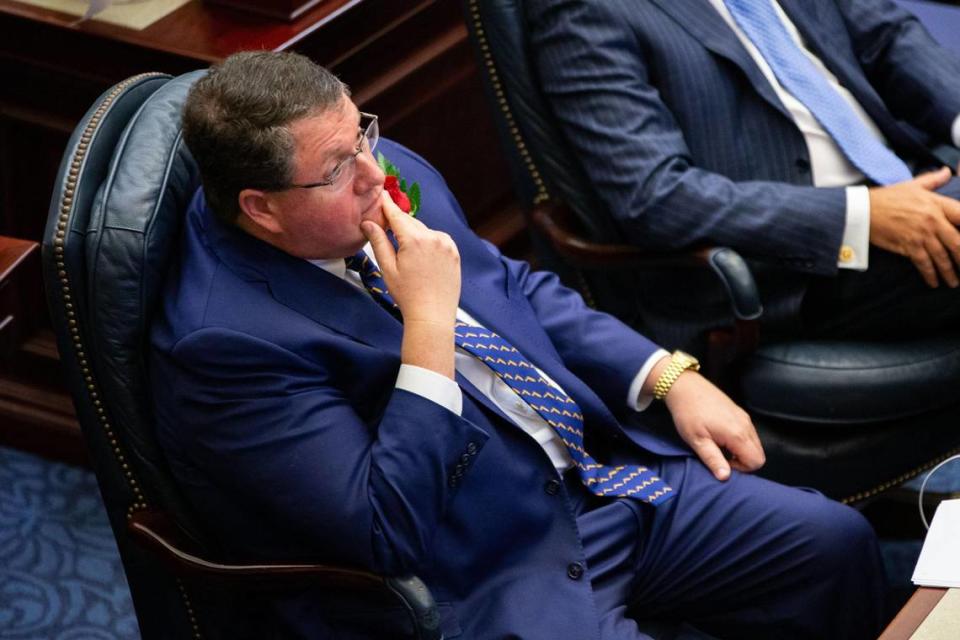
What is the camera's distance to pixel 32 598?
2.47 metres

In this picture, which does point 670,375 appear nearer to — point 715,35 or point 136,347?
point 715,35

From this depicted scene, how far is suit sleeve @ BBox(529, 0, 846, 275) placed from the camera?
227 centimetres

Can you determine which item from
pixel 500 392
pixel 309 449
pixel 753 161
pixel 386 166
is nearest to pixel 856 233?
pixel 753 161

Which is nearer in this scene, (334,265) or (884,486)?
(334,265)

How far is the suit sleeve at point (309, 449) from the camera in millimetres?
1646

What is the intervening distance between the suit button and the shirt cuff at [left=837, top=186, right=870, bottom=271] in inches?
28.2

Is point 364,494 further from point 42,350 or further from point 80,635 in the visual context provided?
point 42,350

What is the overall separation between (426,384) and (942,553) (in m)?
0.62

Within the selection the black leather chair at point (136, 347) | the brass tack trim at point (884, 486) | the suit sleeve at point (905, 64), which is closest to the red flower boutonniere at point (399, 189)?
the black leather chair at point (136, 347)

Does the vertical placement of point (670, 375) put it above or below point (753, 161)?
below

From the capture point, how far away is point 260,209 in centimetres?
171

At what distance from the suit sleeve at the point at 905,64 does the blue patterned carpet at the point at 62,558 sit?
70 centimetres

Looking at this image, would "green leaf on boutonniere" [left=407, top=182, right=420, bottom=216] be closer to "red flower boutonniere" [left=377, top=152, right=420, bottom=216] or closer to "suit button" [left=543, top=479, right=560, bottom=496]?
"red flower boutonniere" [left=377, top=152, right=420, bottom=216]

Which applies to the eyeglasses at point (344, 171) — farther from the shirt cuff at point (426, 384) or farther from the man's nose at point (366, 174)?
the shirt cuff at point (426, 384)
